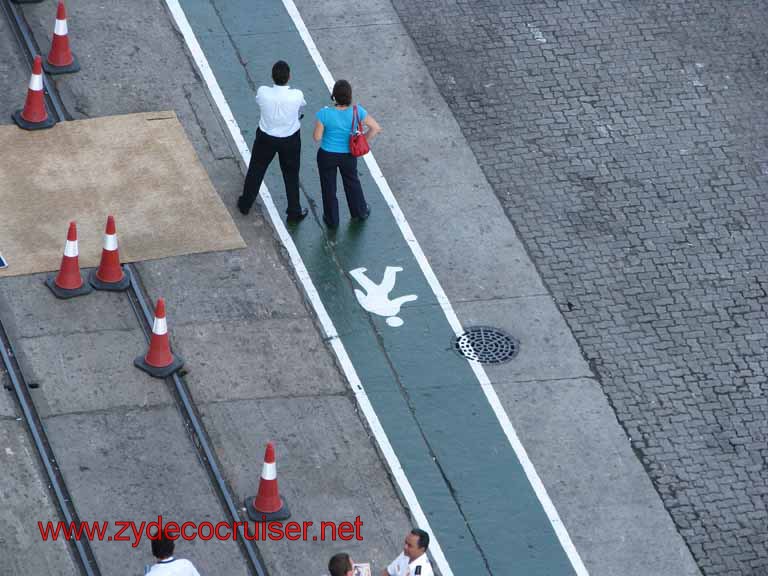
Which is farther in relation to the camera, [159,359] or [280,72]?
[280,72]

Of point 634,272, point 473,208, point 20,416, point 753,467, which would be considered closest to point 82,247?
point 20,416

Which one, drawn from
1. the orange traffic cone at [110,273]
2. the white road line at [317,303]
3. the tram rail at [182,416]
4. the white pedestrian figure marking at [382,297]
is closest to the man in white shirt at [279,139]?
the white road line at [317,303]

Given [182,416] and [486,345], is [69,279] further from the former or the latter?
[486,345]

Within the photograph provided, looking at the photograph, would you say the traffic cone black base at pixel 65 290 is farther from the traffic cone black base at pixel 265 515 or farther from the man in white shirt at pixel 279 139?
the traffic cone black base at pixel 265 515

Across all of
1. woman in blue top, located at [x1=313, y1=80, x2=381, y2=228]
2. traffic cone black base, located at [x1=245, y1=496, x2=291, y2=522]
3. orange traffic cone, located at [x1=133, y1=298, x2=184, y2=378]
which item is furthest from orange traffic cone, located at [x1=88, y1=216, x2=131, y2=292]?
traffic cone black base, located at [x1=245, y1=496, x2=291, y2=522]

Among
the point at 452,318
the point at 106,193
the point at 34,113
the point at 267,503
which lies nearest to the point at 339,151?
the point at 452,318
